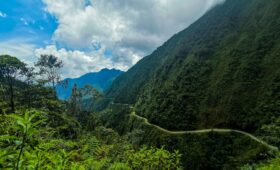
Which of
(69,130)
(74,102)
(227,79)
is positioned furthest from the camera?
(227,79)

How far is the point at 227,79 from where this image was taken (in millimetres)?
89812

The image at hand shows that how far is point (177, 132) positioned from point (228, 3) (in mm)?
111802

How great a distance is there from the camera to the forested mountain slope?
76000 mm

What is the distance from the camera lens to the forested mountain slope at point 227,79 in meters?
76.0

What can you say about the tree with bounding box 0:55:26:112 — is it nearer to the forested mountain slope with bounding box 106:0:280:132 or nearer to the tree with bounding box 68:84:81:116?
the tree with bounding box 68:84:81:116

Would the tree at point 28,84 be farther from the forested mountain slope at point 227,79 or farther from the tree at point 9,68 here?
the forested mountain slope at point 227,79

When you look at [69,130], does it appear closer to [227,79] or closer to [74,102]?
[74,102]

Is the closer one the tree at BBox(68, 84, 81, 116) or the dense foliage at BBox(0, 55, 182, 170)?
the dense foliage at BBox(0, 55, 182, 170)

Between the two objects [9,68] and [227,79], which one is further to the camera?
[227,79]

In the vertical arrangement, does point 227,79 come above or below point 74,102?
above

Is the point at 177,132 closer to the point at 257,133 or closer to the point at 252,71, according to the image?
the point at 257,133

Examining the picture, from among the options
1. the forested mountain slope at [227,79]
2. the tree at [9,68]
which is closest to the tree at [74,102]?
the tree at [9,68]

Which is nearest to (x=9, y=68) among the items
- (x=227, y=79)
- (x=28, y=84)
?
(x=28, y=84)

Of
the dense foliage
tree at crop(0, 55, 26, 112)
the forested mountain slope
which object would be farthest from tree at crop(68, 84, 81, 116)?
the forested mountain slope
